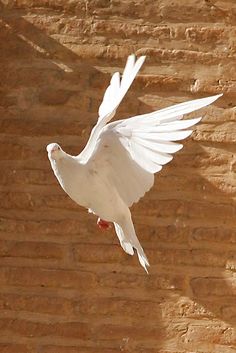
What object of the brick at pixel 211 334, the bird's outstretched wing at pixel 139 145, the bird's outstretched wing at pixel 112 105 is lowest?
the brick at pixel 211 334

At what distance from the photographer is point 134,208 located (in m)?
4.39

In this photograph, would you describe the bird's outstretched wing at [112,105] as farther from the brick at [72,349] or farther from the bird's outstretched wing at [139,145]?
the brick at [72,349]

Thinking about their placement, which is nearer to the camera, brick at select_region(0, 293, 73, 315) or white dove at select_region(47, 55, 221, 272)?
white dove at select_region(47, 55, 221, 272)

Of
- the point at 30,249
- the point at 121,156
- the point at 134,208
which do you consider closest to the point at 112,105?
the point at 121,156

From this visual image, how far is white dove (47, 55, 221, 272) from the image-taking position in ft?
10.3

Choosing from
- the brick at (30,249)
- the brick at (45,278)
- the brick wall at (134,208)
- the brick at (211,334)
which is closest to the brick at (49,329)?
the brick wall at (134,208)

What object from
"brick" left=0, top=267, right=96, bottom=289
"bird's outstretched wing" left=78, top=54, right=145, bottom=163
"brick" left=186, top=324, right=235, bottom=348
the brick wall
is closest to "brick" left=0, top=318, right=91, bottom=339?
the brick wall

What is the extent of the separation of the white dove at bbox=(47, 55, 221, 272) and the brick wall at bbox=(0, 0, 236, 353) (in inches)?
40.8

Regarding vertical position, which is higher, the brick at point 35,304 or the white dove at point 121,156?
the white dove at point 121,156

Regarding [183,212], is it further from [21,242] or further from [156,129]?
[156,129]

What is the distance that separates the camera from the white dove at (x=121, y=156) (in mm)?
3150

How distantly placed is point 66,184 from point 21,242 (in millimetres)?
1226

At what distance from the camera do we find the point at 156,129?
10.3 feet

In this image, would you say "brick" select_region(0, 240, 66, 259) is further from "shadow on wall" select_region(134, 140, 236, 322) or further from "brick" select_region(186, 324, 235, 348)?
"brick" select_region(186, 324, 235, 348)
